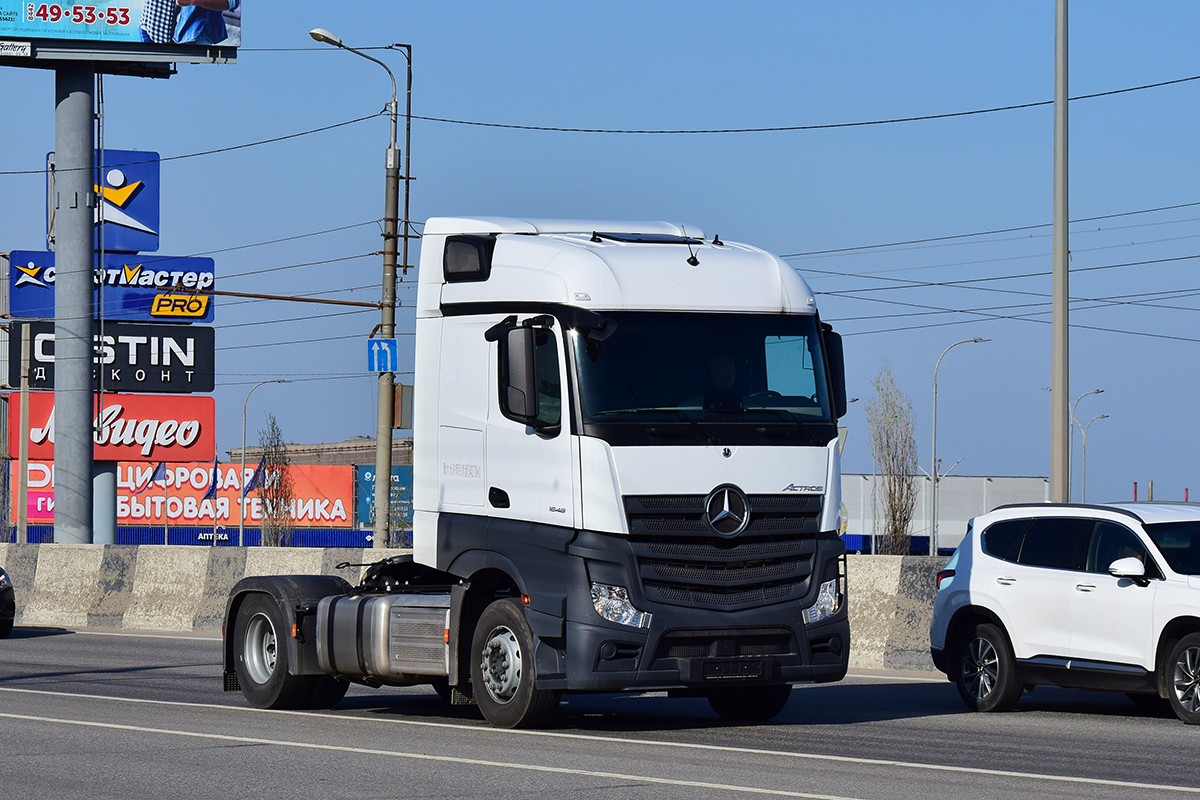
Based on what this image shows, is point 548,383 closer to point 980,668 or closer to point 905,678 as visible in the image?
point 980,668

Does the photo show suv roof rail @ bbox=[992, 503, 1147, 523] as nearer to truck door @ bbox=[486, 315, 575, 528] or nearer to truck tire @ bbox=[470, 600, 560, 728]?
truck door @ bbox=[486, 315, 575, 528]

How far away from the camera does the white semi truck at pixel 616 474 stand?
38.7ft

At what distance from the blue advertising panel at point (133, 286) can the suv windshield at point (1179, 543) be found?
147ft

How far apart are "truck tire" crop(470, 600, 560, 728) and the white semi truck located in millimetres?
17

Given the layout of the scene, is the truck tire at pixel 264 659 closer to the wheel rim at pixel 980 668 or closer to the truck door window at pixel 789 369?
the truck door window at pixel 789 369

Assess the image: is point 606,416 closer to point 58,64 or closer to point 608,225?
point 608,225

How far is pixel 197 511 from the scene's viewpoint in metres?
94.6

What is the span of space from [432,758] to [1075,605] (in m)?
5.91

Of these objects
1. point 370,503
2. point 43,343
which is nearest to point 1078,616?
point 43,343

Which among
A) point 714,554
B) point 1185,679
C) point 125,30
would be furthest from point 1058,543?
point 125,30

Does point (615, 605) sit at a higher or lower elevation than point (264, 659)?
higher

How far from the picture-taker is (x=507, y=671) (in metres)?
12.3

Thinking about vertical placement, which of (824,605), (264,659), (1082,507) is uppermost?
(1082,507)

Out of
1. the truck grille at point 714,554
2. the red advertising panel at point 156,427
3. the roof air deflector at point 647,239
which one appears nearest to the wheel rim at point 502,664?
the truck grille at point 714,554
